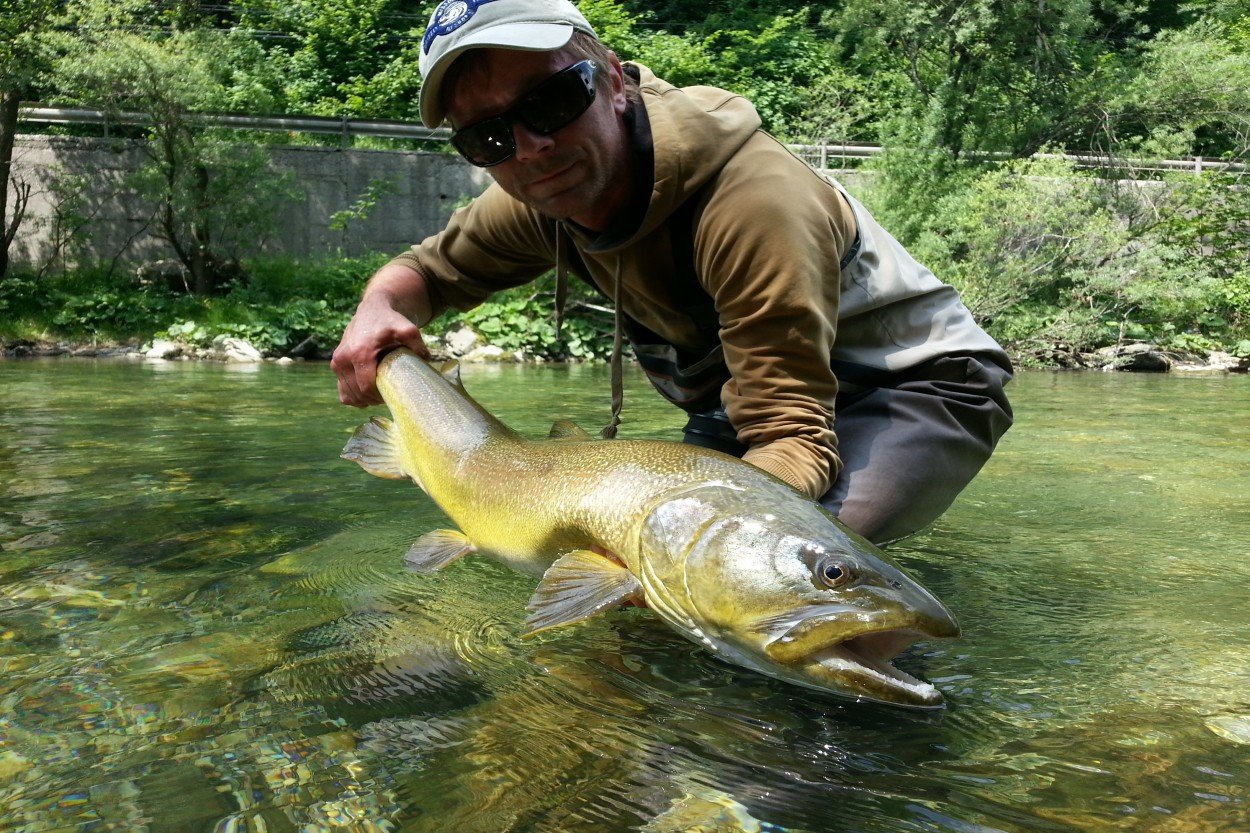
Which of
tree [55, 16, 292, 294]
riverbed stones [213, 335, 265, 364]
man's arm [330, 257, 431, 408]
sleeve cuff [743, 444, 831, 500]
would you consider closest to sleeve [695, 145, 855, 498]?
sleeve cuff [743, 444, 831, 500]

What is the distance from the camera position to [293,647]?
2416mm

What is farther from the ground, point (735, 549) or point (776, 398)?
point (776, 398)

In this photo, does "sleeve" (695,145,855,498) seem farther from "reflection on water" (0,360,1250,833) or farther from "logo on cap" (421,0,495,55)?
"logo on cap" (421,0,495,55)

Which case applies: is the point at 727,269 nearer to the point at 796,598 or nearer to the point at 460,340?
the point at 796,598

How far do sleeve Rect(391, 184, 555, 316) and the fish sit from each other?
88 cm

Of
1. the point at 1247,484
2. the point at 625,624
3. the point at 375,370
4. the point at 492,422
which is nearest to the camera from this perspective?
the point at 625,624

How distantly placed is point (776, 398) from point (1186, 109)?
22.2 m

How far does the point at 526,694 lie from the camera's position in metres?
2.13

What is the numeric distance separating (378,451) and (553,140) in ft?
4.37

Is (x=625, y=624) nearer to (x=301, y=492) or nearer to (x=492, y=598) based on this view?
(x=492, y=598)

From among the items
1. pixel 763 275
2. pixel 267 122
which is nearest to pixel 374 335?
pixel 763 275

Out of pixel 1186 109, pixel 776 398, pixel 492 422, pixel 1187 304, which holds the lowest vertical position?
pixel 1187 304

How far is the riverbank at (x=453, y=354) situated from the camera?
51.5ft

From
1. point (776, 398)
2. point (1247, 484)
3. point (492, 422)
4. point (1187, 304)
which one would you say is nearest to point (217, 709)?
point (492, 422)
